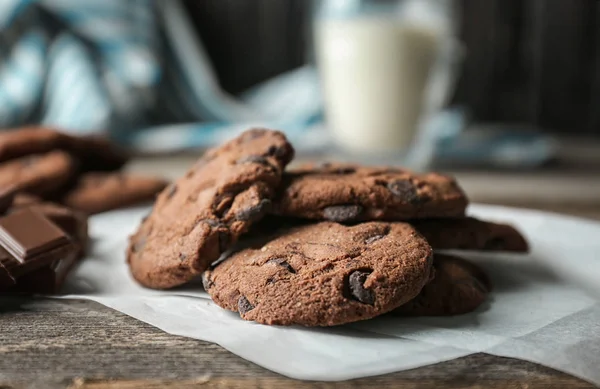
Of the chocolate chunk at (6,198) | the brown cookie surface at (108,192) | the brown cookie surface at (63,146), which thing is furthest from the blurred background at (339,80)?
the chocolate chunk at (6,198)

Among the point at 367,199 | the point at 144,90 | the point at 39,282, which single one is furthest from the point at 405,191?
→ the point at 144,90

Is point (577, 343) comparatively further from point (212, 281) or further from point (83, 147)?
point (83, 147)

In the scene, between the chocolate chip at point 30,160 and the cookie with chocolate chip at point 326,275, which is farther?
the chocolate chip at point 30,160

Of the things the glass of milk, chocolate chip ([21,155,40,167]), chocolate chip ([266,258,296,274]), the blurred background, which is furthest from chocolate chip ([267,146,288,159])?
the glass of milk

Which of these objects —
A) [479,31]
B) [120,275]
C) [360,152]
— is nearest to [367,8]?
[360,152]

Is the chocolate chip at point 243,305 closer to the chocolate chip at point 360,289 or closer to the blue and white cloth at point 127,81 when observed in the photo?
the chocolate chip at point 360,289
